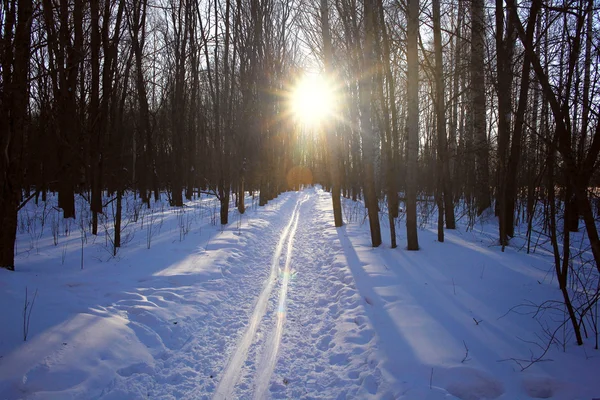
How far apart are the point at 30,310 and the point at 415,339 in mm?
3851

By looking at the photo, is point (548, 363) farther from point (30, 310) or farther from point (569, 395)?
point (30, 310)

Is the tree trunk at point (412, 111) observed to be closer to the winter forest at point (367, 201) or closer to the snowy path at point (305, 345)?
the winter forest at point (367, 201)

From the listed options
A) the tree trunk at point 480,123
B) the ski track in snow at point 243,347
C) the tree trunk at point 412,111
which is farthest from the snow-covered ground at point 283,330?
the tree trunk at point 480,123

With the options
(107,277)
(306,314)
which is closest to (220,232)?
(107,277)

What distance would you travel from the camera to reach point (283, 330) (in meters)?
3.46

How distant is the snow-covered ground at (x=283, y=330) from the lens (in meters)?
2.39

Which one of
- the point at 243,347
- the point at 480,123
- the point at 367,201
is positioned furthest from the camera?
the point at 480,123

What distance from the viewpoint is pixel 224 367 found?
2.77 m

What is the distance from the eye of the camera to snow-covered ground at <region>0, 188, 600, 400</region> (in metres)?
2.39

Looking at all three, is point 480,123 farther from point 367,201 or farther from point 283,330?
point 283,330

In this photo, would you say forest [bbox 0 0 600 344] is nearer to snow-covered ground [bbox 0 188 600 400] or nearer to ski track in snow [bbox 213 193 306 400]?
snow-covered ground [bbox 0 188 600 400]

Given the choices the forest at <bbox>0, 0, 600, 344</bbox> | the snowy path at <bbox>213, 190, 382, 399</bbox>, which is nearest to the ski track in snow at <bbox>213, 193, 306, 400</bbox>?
the snowy path at <bbox>213, 190, 382, 399</bbox>

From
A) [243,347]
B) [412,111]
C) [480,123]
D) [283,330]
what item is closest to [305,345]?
[283,330]

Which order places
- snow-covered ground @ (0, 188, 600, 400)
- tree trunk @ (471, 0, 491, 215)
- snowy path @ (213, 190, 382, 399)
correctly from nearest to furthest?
snow-covered ground @ (0, 188, 600, 400), snowy path @ (213, 190, 382, 399), tree trunk @ (471, 0, 491, 215)
